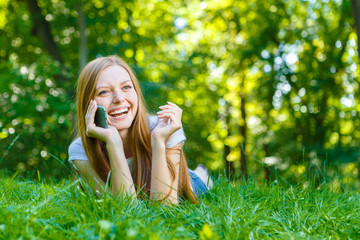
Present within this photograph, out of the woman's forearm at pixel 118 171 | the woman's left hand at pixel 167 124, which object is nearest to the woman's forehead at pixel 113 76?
the woman's left hand at pixel 167 124

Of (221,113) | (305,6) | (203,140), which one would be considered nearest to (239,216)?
(305,6)

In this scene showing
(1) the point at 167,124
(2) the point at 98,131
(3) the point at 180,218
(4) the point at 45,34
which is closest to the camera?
(3) the point at 180,218

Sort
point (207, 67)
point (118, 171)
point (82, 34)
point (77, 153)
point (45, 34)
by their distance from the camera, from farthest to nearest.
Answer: point (207, 67) → point (45, 34) → point (82, 34) → point (77, 153) → point (118, 171)

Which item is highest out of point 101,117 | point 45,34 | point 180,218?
point 45,34

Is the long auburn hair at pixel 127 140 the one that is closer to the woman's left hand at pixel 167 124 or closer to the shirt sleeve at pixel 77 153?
the shirt sleeve at pixel 77 153

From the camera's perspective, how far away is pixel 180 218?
1.95 m

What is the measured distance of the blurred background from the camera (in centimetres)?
786

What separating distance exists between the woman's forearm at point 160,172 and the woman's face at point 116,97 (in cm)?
38

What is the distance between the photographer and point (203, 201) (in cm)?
220

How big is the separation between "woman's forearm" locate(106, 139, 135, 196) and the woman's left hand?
0.29 m

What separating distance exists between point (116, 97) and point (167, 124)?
1.47 feet

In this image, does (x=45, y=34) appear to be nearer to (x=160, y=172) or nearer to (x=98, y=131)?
(x=98, y=131)

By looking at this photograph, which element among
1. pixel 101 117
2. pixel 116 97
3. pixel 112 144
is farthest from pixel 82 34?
pixel 112 144

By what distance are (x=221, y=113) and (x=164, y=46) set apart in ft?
13.6
